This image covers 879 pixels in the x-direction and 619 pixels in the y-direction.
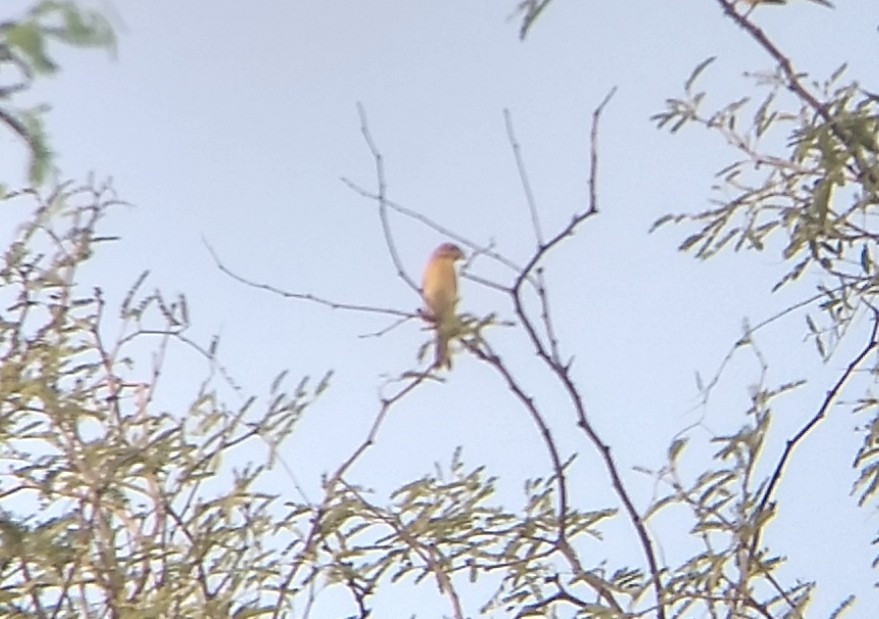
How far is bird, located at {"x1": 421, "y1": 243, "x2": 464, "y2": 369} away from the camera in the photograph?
141 cm

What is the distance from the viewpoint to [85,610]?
4.64 feet

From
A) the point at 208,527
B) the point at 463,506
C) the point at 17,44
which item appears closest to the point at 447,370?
the point at 463,506

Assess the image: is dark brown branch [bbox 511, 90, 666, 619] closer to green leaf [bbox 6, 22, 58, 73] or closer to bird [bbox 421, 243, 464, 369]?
bird [bbox 421, 243, 464, 369]

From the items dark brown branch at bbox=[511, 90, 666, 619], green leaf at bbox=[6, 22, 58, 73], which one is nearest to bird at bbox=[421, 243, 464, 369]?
dark brown branch at bbox=[511, 90, 666, 619]

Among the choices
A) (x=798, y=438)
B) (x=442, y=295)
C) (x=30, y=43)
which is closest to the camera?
(x=30, y=43)

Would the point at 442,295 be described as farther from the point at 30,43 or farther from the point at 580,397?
the point at 30,43

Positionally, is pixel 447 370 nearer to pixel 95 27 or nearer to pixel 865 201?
pixel 865 201

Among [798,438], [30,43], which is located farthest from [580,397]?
[30,43]

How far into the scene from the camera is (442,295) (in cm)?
189

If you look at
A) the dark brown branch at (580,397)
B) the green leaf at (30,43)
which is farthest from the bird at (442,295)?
the green leaf at (30,43)

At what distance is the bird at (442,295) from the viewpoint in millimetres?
1410

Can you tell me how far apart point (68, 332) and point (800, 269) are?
0.84 metres

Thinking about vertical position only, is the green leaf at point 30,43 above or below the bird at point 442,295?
below

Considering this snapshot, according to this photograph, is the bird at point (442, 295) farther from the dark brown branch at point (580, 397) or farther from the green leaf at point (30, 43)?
the green leaf at point (30, 43)
